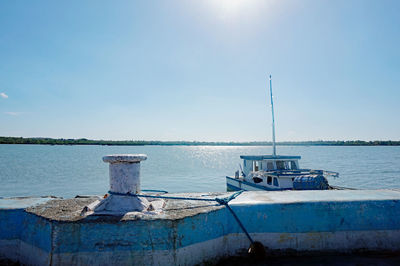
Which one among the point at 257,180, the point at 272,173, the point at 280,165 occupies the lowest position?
the point at 257,180

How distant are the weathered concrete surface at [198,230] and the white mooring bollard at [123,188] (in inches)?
9.8

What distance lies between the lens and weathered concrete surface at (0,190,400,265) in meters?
3.38

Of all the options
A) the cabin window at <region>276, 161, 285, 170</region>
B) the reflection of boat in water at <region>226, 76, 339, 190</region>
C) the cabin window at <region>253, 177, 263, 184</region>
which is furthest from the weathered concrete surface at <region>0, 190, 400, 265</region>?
the cabin window at <region>253, 177, 263, 184</region>

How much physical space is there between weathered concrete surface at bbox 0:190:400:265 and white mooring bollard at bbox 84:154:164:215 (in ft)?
0.82

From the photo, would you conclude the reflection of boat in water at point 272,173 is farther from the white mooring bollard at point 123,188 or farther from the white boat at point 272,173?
the white mooring bollard at point 123,188

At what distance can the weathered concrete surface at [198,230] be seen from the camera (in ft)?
11.1

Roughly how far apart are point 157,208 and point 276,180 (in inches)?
603

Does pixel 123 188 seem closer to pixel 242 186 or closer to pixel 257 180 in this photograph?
pixel 257 180

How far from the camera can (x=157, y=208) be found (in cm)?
413

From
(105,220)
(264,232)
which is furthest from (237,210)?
(105,220)

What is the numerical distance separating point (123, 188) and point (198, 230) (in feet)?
4.62

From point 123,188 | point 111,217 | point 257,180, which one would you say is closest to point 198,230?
point 111,217

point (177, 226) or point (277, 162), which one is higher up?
point (177, 226)

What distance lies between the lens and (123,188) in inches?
164
